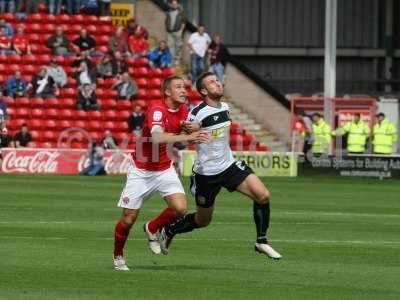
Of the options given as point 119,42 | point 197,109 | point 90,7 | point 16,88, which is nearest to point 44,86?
point 16,88

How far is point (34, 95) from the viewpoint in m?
42.4

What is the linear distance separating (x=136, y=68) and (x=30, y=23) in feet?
12.8

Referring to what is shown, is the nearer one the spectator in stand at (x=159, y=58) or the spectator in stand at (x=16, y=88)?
the spectator in stand at (x=16, y=88)

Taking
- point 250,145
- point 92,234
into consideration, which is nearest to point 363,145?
point 250,145

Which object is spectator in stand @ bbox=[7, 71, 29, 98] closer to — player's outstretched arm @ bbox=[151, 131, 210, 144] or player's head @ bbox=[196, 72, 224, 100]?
player's head @ bbox=[196, 72, 224, 100]

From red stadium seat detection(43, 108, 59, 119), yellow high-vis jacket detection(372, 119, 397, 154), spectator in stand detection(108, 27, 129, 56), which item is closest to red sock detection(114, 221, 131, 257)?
yellow high-vis jacket detection(372, 119, 397, 154)

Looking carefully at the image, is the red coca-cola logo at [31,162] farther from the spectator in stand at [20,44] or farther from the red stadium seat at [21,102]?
the spectator in stand at [20,44]

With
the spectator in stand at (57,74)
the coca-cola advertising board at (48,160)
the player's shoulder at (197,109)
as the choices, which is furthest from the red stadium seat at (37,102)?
the player's shoulder at (197,109)

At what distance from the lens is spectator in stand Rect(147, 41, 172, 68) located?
44.7 meters

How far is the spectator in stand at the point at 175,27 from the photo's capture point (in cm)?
4462

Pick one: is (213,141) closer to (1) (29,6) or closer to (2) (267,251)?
(2) (267,251)

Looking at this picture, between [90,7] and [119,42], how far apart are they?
2.23m

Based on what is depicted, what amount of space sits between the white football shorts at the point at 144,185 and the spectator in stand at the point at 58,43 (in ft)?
97.3

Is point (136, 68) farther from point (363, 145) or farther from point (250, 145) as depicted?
point (363, 145)
